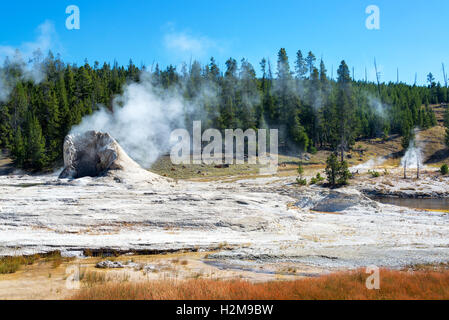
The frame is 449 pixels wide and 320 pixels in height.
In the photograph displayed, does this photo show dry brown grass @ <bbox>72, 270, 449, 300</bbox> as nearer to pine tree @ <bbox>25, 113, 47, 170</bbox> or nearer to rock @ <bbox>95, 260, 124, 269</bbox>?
rock @ <bbox>95, 260, 124, 269</bbox>

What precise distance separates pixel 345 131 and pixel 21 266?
76.1m

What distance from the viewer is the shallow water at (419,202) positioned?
3374 centimetres

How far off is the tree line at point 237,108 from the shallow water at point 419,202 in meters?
37.3

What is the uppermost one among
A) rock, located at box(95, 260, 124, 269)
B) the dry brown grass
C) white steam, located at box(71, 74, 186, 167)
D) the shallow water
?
white steam, located at box(71, 74, 186, 167)

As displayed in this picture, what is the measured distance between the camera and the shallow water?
33.7 metres

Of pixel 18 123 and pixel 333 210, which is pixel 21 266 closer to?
pixel 333 210

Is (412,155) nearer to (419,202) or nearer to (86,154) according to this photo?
(419,202)

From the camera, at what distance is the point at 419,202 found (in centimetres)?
3684

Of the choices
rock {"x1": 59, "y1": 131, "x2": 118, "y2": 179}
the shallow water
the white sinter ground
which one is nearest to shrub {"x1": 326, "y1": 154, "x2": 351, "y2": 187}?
the shallow water

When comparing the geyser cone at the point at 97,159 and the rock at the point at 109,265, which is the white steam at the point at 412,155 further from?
the rock at the point at 109,265

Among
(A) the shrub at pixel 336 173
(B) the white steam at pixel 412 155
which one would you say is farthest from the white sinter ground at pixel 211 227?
(B) the white steam at pixel 412 155

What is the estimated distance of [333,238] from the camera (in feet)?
54.9

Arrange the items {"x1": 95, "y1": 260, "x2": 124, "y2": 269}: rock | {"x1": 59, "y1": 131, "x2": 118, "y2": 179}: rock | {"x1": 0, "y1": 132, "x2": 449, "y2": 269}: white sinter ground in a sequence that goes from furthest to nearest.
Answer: {"x1": 59, "y1": 131, "x2": 118, "y2": 179}: rock
{"x1": 0, "y1": 132, "x2": 449, "y2": 269}: white sinter ground
{"x1": 95, "y1": 260, "x2": 124, "y2": 269}: rock

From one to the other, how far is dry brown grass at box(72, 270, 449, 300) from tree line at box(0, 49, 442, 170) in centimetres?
5914
